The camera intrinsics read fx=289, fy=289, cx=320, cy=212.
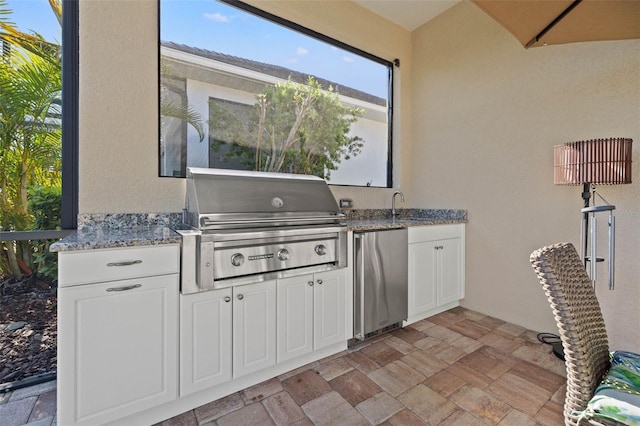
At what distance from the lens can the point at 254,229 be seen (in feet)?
5.55

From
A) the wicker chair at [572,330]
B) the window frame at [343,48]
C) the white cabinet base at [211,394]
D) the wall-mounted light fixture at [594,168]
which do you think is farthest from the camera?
the window frame at [343,48]

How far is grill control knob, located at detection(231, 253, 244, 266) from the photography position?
1601mm

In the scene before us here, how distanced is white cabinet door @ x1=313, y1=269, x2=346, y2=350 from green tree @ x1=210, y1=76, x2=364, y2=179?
1.12 meters

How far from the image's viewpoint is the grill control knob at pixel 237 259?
1.60 metres

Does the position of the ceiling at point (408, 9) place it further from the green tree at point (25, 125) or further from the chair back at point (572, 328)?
the chair back at point (572, 328)

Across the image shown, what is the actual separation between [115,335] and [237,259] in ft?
2.09

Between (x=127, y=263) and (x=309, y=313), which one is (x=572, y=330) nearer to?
(x=309, y=313)

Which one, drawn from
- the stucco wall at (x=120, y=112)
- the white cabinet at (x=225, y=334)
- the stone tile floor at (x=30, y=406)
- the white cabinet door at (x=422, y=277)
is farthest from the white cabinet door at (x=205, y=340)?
the white cabinet door at (x=422, y=277)

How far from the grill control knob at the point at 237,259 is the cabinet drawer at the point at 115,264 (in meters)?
0.27

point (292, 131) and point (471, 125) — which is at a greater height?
point (471, 125)

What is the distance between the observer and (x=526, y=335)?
2412 millimetres

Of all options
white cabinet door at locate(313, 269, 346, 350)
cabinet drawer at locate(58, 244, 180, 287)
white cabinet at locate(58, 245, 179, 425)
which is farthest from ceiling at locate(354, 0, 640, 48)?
white cabinet at locate(58, 245, 179, 425)

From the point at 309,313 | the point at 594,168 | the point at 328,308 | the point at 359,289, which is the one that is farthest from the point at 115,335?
the point at 594,168

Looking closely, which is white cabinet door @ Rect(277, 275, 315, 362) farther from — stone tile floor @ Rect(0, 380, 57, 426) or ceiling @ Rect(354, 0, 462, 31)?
ceiling @ Rect(354, 0, 462, 31)
